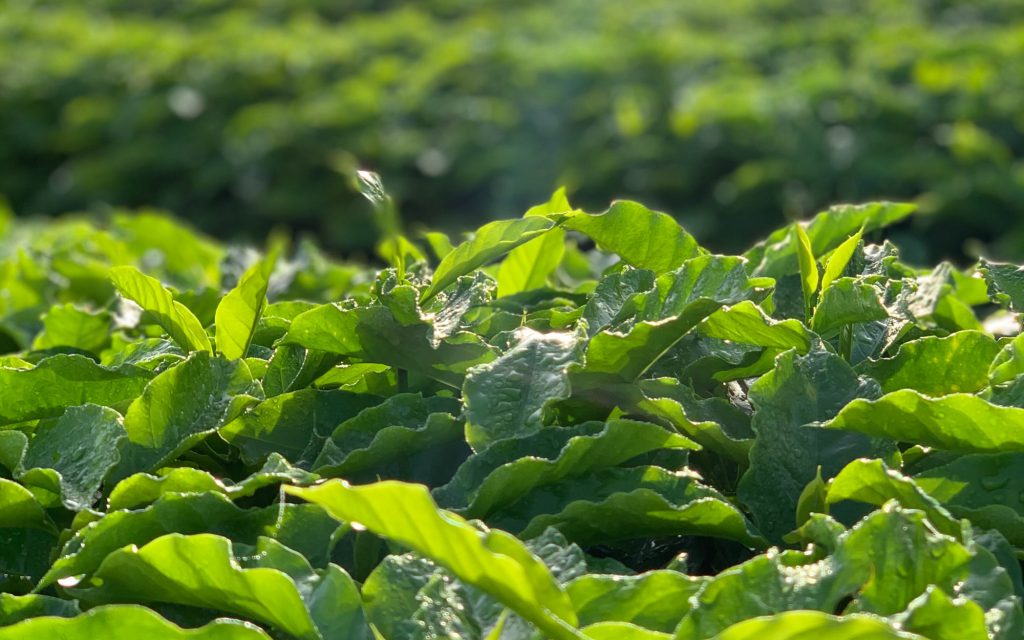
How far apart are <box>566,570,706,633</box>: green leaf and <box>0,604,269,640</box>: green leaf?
1.09 ft

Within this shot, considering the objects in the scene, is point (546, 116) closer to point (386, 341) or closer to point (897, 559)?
point (386, 341)

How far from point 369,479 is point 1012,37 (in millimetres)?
6722

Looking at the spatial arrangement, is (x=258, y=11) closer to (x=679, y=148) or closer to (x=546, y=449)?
(x=679, y=148)

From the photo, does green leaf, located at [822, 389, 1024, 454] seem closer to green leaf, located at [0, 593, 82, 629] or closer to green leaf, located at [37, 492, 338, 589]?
green leaf, located at [37, 492, 338, 589]

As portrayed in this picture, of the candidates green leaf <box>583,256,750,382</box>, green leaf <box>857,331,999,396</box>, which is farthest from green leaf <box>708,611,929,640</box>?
green leaf <box>857,331,999,396</box>

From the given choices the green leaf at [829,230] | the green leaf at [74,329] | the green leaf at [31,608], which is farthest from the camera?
the green leaf at [74,329]

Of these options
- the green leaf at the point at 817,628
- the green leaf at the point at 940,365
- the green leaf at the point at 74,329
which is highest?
the green leaf at the point at 817,628

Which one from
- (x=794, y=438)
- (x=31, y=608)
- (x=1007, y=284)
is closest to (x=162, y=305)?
(x=31, y=608)

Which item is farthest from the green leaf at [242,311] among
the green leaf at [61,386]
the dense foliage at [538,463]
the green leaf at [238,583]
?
the green leaf at [238,583]

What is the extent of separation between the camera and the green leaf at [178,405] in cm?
160

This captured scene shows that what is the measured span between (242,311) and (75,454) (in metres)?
0.29

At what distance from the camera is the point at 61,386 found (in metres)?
1.75

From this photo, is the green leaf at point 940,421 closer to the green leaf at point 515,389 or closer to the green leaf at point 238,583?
the green leaf at point 515,389

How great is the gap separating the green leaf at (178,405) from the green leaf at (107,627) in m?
0.34
